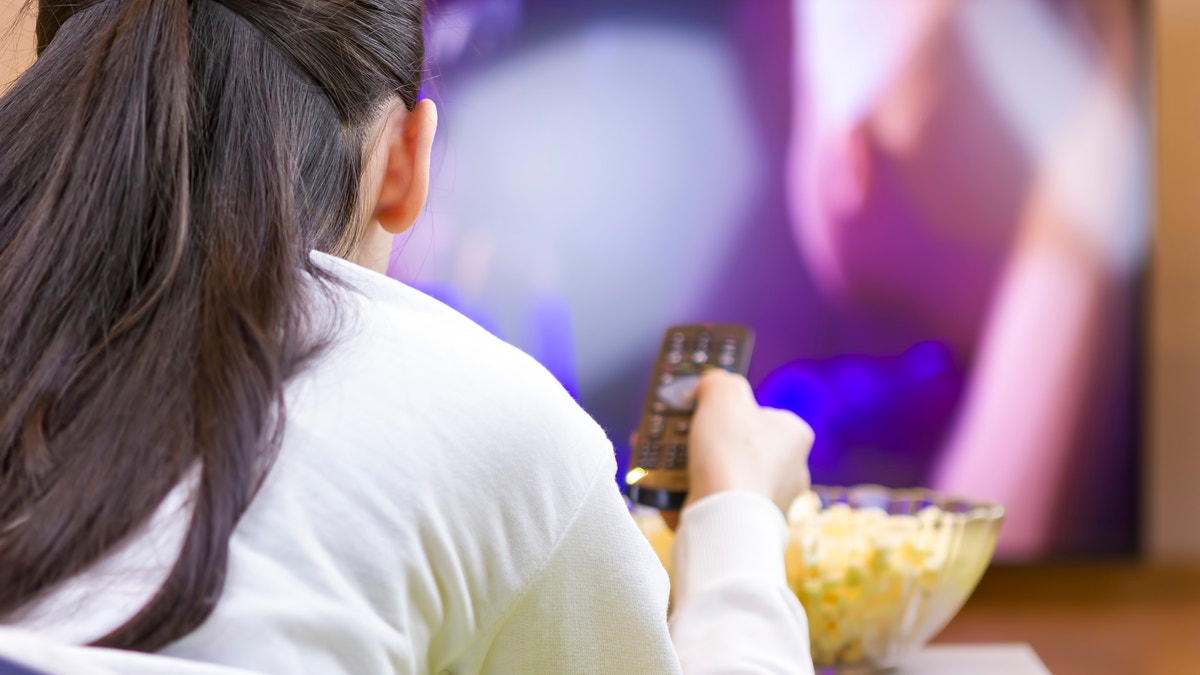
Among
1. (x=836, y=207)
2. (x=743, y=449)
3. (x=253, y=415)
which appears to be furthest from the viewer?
(x=836, y=207)

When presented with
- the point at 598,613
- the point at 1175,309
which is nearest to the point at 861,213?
the point at 1175,309

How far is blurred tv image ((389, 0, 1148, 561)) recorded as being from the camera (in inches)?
76.9

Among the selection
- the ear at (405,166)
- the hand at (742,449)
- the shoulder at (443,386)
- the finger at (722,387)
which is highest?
the ear at (405,166)

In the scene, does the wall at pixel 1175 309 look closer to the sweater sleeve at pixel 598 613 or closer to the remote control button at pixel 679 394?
the remote control button at pixel 679 394

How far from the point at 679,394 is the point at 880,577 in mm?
171

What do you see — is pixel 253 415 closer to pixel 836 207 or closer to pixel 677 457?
pixel 677 457

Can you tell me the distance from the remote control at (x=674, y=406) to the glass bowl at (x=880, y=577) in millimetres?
46

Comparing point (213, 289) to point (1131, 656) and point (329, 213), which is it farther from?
point (1131, 656)

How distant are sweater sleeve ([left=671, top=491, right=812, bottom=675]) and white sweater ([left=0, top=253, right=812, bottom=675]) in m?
0.08

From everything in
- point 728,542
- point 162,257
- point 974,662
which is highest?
point 162,257

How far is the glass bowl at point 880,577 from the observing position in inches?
25.2

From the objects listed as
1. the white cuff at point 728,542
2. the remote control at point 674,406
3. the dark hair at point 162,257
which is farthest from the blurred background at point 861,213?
the dark hair at point 162,257

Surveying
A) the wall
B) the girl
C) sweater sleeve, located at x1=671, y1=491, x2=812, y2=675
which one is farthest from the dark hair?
the wall

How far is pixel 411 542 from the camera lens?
35 centimetres
